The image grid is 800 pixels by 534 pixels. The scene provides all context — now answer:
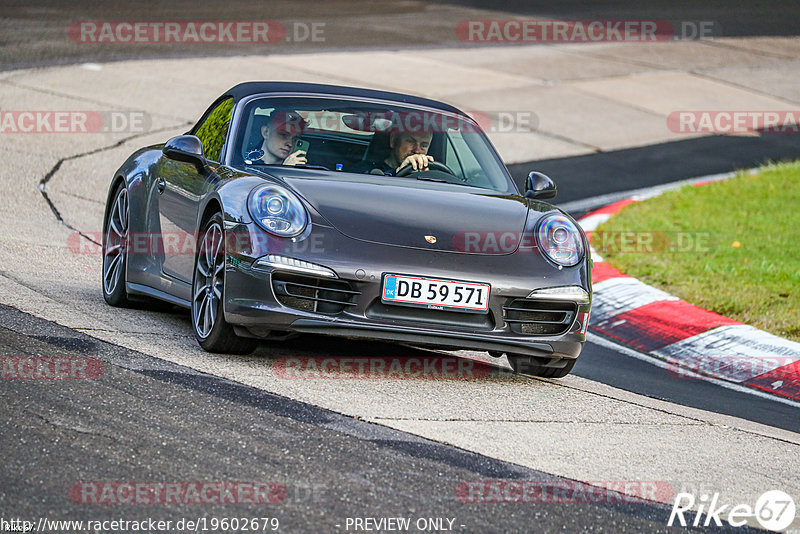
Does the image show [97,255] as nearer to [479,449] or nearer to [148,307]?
[148,307]

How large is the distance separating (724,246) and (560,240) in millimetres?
4931

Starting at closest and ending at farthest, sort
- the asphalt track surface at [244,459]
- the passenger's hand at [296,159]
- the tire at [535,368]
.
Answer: the asphalt track surface at [244,459] → the tire at [535,368] → the passenger's hand at [296,159]

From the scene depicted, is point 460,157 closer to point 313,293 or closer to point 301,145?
point 301,145

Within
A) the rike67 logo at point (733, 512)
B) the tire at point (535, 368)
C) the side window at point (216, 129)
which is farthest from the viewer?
the side window at point (216, 129)

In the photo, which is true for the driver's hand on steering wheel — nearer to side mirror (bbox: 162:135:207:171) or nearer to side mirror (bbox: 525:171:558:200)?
side mirror (bbox: 525:171:558:200)

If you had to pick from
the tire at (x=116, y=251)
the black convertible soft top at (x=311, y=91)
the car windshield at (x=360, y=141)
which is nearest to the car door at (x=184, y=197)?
the black convertible soft top at (x=311, y=91)

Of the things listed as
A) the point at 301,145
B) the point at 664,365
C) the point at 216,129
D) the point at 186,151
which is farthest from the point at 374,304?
the point at 664,365

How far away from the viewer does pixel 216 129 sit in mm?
7348

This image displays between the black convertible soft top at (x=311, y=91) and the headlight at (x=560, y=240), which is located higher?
the black convertible soft top at (x=311, y=91)

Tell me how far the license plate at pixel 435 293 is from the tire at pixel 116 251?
2137 mm

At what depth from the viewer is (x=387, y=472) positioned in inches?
180

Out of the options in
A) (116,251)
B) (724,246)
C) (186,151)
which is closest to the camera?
(186,151)

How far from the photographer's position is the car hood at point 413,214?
237 inches

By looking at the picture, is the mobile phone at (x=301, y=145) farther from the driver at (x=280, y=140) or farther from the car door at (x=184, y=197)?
the car door at (x=184, y=197)
